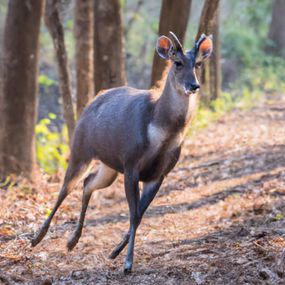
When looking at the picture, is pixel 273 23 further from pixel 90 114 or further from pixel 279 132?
pixel 90 114

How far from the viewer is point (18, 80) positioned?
10.8 metres

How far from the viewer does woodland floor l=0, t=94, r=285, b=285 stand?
6477 mm

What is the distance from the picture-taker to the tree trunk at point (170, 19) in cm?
1128

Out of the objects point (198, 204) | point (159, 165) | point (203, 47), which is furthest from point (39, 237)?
point (198, 204)

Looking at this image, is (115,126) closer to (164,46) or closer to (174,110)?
(174,110)

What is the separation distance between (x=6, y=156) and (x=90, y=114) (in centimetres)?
318

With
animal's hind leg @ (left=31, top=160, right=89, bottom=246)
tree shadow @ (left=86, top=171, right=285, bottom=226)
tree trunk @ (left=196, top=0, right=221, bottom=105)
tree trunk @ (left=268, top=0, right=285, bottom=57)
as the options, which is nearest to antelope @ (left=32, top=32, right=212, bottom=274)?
animal's hind leg @ (left=31, top=160, right=89, bottom=246)

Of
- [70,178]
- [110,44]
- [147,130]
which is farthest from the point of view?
[110,44]

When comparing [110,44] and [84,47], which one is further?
[110,44]

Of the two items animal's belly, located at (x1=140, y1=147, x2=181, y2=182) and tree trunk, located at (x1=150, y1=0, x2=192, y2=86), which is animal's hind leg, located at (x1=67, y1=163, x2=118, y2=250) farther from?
tree trunk, located at (x1=150, y1=0, x2=192, y2=86)

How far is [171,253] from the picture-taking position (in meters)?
7.30

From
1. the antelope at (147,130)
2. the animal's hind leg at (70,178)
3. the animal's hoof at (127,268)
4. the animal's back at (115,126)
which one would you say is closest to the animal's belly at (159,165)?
the antelope at (147,130)

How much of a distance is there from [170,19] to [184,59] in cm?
474

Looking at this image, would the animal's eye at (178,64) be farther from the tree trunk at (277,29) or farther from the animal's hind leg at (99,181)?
the tree trunk at (277,29)
